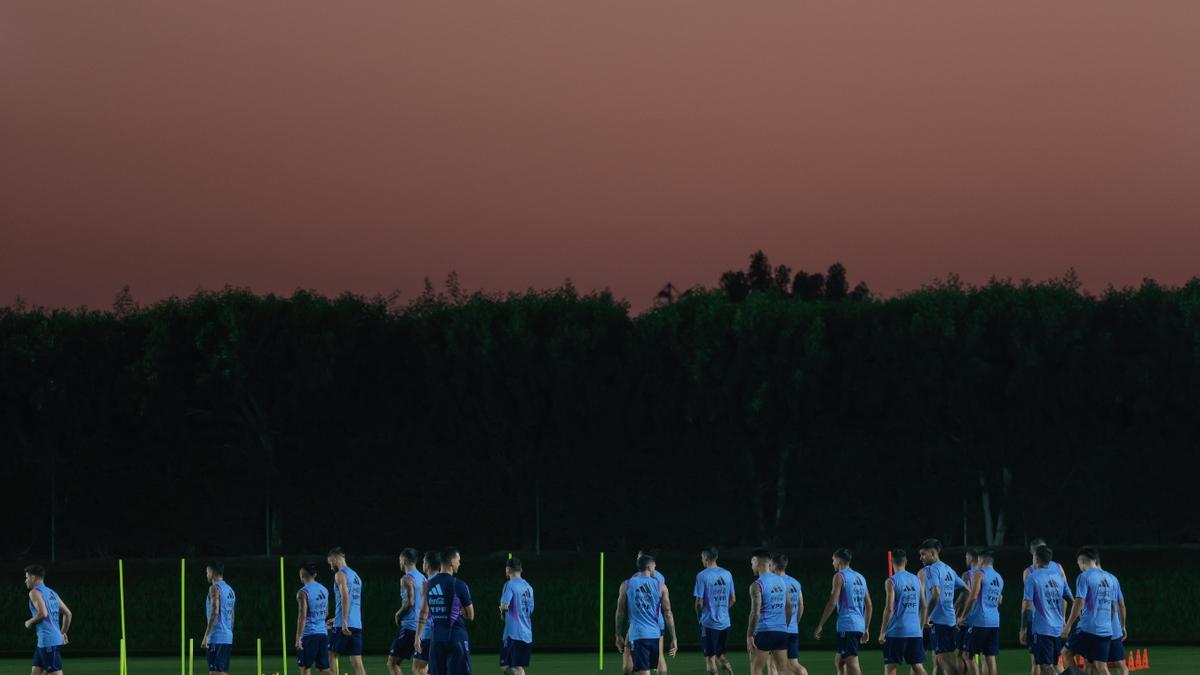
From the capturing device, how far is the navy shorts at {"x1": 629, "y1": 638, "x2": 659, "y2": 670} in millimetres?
28766

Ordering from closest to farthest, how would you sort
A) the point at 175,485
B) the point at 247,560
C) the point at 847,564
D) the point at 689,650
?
the point at 847,564, the point at 689,650, the point at 247,560, the point at 175,485

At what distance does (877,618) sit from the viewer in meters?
52.2

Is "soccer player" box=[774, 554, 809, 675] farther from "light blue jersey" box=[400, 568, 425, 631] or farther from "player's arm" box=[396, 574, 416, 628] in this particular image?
"player's arm" box=[396, 574, 416, 628]

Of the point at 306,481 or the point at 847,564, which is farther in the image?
the point at 306,481

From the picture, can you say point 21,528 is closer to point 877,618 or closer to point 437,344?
point 437,344

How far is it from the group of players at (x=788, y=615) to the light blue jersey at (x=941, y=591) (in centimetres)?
2

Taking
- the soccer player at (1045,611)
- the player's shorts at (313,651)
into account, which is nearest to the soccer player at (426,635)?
the player's shorts at (313,651)

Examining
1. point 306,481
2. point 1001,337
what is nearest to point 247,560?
point 306,481

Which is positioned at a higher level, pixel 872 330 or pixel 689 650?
pixel 872 330

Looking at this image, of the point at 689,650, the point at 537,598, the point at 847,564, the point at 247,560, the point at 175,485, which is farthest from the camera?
the point at 175,485

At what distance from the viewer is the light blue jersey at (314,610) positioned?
29344 mm

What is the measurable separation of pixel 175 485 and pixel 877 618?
24072 mm

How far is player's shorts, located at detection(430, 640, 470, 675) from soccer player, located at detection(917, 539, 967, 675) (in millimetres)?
7621

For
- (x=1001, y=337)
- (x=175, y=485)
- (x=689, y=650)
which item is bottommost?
(x=689, y=650)
